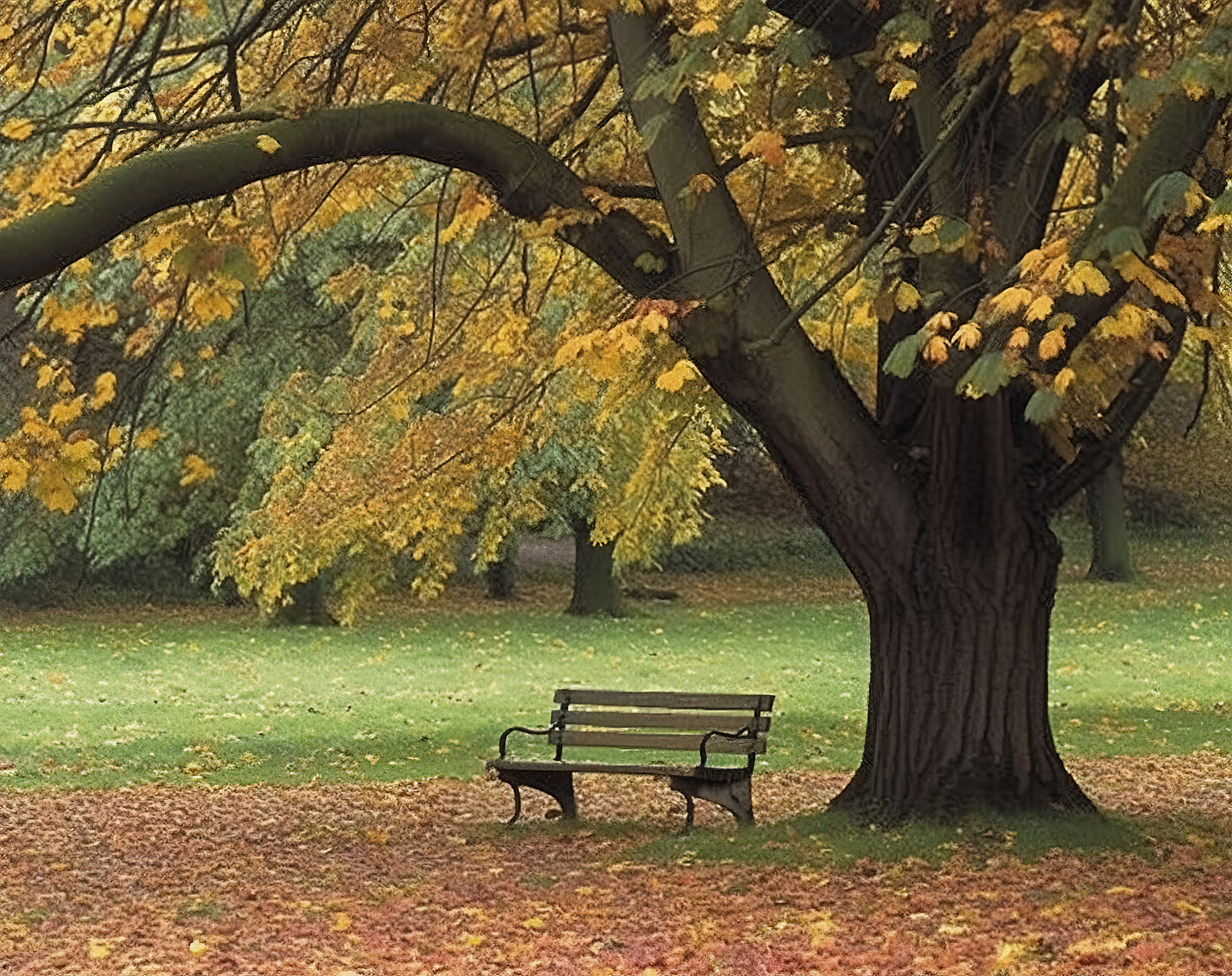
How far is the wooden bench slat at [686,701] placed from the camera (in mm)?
10188

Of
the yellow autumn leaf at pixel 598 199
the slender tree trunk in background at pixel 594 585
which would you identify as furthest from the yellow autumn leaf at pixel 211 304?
the slender tree trunk in background at pixel 594 585

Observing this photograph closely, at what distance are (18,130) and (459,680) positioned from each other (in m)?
13.0

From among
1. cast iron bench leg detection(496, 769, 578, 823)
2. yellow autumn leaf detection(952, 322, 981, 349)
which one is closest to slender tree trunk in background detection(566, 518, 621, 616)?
cast iron bench leg detection(496, 769, 578, 823)

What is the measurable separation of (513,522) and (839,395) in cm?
1577

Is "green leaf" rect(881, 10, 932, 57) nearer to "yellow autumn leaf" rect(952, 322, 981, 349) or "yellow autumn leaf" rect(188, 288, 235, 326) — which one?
"yellow autumn leaf" rect(952, 322, 981, 349)

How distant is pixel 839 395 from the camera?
28.9 ft

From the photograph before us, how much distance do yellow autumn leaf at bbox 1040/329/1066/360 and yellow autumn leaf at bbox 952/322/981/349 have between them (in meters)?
0.23

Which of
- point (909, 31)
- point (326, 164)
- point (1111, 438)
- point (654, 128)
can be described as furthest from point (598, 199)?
point (1111, 438)

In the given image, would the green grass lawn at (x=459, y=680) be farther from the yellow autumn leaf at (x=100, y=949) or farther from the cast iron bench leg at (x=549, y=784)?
the yellow autumn leaf at (x=100, y=949)

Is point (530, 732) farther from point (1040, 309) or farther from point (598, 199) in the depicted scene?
point (1040, 309)

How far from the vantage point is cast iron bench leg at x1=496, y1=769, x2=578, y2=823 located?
399 inches

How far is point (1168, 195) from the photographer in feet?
19.8

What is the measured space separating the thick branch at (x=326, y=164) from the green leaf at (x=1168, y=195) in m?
2.67

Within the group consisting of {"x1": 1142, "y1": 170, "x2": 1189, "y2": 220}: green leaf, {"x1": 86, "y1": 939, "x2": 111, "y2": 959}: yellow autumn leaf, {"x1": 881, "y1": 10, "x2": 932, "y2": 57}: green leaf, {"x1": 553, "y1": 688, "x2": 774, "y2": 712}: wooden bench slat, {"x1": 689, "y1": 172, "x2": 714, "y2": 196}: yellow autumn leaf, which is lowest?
{"x1": 86, "y1": 939, "x2": 111, "y2": 959}: yellow autumn leaf
